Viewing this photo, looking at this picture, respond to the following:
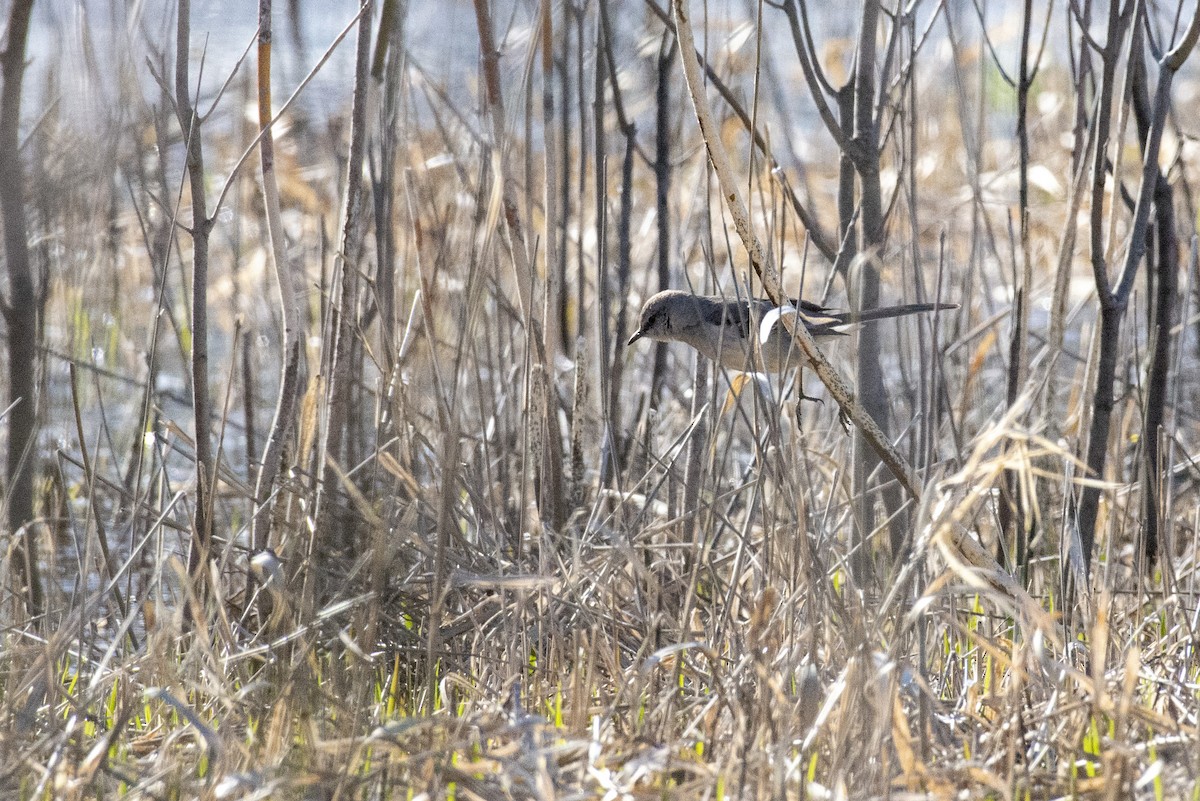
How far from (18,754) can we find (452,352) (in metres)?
2.14

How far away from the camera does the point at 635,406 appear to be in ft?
12.8

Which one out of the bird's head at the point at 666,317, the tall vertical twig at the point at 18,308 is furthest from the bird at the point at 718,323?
the tall vertical twig at the point at 18,308

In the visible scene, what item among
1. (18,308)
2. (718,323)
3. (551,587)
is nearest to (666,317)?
(718,323)

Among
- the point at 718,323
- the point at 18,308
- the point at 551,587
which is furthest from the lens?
the point at 718,323

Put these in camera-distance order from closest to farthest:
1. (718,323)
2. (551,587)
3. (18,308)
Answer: (551,587) < (18,308) < (718,323)

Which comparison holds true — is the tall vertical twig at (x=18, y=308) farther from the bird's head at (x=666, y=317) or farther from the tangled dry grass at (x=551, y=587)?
the bird's head at (x=666, y=317)

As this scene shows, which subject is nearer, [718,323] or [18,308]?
[18,308]

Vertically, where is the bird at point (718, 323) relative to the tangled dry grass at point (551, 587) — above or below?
above

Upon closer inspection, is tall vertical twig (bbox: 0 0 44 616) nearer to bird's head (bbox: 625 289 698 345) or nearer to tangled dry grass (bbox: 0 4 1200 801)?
tangled dry grass (bbox: 0 4 1200 801)

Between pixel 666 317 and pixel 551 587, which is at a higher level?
pixel 666 317

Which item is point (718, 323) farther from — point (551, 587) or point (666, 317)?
point (551, 587)

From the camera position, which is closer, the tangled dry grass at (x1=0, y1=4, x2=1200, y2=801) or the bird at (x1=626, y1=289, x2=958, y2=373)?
the tangled dry grass at (x1=0, y1=4, x2=1200, y2=801)

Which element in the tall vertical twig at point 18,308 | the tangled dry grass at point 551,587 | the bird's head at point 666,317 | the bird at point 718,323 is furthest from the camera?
the bird's head at point 666,317

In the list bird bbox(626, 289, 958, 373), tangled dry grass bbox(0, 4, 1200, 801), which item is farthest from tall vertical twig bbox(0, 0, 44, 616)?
bird bbox(626, 289, 958, 373)
